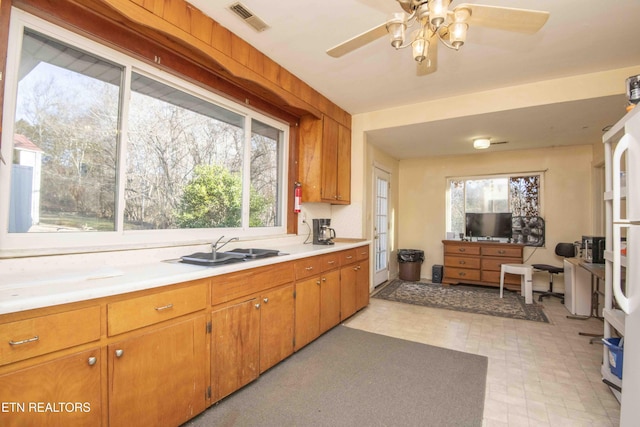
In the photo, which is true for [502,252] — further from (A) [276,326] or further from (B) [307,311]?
(A) [276,326]

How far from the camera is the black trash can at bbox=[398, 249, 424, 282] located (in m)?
5.54

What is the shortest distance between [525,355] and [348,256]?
1.89 meters

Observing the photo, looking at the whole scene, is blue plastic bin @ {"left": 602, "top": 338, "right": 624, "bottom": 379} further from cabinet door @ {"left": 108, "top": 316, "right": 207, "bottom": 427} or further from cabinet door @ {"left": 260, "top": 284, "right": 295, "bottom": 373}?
cabinet door @ {"left": 108, "top": 316, "right": 207, "bottom": 427}

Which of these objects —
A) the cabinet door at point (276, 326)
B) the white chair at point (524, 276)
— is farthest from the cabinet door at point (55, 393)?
the white chair at point (524, 276)

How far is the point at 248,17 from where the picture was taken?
6.98ft

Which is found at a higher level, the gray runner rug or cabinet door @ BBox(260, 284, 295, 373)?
cabinet door @ BBox(260, 284, 295, 373)

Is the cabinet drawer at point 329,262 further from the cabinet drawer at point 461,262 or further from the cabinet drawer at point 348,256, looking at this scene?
the cabinet drawer at point 461,262

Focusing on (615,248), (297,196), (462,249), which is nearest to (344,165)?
(297,196)

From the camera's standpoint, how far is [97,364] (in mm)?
1250

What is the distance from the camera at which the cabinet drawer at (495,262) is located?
193 inches

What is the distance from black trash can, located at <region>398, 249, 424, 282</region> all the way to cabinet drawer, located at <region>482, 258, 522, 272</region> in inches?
44.1

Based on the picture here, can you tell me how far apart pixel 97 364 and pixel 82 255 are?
0.71m

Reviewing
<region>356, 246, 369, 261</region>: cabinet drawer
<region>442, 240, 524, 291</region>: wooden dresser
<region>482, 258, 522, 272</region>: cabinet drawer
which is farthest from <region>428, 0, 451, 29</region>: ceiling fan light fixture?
<region>482, 258, 522, 272</region>: cabinet drawer

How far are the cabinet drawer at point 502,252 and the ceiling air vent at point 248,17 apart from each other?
16.0 feet
